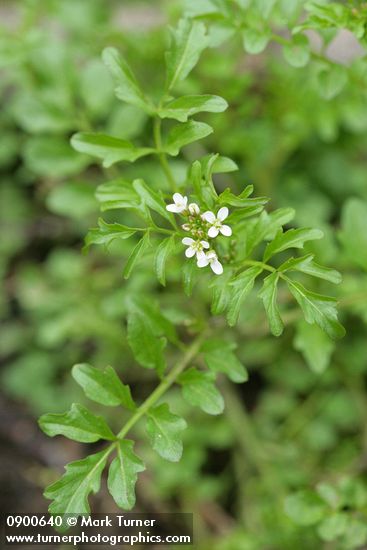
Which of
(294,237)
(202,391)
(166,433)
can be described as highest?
(294,237)

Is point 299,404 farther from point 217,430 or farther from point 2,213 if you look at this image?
point 2,213

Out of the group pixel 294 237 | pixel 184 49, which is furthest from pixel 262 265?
pixel 184 49

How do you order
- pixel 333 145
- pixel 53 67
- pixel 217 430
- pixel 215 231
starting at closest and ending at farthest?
1. pixel 215 231
2. pixel 53 67
3. pixel 217 430
4. pixel 333 145

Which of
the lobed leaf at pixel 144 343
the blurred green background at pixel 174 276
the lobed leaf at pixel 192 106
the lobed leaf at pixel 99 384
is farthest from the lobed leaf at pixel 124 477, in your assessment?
the lobed leaf at pixel 192 106

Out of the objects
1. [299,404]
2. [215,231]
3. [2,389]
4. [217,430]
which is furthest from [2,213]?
[215,231]

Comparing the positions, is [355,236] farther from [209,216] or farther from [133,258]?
[133,258]

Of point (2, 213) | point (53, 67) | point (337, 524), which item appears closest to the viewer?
point (337, 524)
